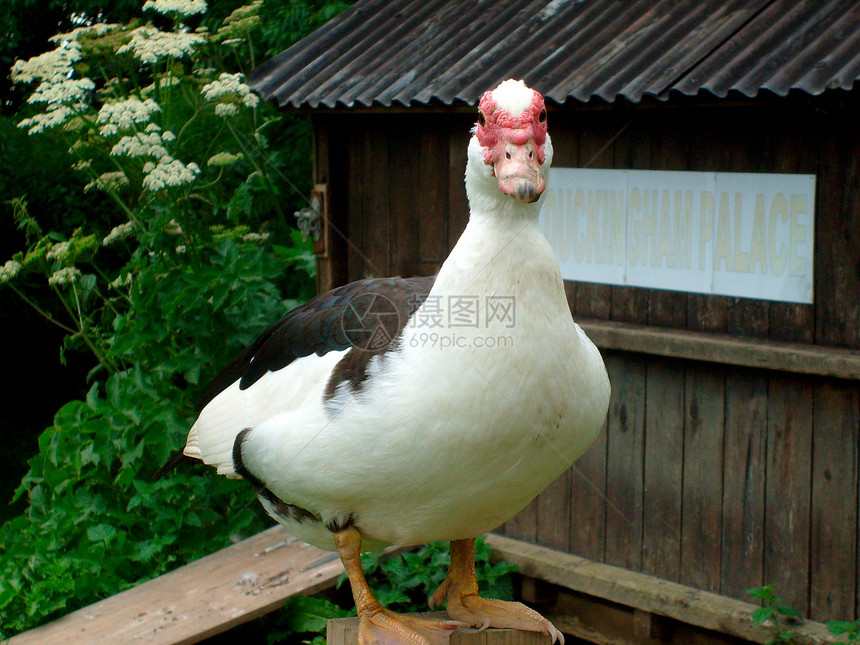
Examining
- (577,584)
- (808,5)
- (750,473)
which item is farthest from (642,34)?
(577,584)

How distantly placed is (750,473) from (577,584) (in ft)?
→ 3.30

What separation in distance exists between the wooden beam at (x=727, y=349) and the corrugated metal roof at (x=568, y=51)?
1012 millimetres

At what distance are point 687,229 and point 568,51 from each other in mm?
887

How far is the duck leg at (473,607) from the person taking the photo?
94.2 inches

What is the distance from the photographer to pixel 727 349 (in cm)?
374

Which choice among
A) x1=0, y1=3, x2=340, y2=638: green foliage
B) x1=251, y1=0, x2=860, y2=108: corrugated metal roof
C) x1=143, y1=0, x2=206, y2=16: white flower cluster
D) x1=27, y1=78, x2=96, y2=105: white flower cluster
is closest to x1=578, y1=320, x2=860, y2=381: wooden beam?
x1=251, y1=0, x2=860, y2=108: corrugated metal roof

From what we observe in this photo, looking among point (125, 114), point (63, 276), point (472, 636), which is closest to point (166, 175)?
point (125, 114)

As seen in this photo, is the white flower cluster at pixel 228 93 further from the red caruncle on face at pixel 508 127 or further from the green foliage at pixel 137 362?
the red caruncle on face at pixel 508 127

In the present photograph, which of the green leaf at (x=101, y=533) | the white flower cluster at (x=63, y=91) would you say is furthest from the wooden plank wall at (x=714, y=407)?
the green leaf at (x=101, y=533)

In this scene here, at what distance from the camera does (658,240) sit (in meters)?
4.00

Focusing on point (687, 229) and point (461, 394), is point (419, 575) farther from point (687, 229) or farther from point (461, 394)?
point (461, 394)

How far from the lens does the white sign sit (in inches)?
143

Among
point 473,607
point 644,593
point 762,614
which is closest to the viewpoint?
point 473,607

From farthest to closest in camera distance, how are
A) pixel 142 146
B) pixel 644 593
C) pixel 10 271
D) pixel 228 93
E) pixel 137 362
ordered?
pixel 228 93 < pixel 10 271 < pixel 137 362 < pixel 142 146 < pixel 644 593
